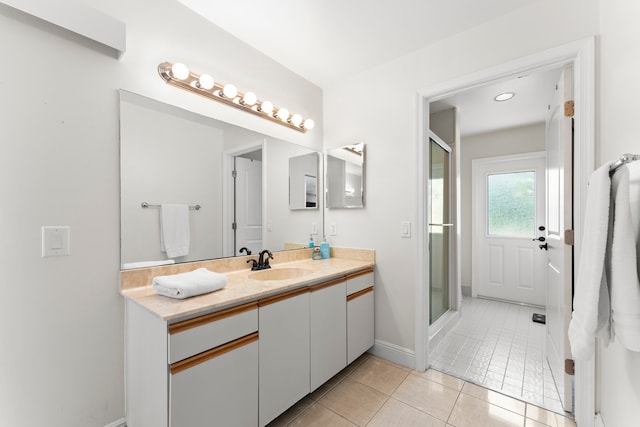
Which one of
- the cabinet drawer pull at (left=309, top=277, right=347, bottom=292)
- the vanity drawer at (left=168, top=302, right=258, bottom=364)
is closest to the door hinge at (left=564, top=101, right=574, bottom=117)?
the cabinet drawer pull at (left=309, top=277, right=347, bottom=292)

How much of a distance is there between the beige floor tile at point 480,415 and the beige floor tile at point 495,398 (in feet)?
0.13

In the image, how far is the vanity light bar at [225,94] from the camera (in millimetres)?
1566

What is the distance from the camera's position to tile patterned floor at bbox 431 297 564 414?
1832mm

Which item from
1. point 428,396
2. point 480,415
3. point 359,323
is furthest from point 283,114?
point 480,415

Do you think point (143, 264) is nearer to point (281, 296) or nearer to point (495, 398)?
point (281, 296)

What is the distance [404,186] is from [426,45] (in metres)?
1.04

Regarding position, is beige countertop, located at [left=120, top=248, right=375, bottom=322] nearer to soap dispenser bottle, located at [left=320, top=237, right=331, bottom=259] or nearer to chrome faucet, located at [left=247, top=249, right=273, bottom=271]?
chrome faucet, located at [left=247, top=249, right=273, bottom=271]

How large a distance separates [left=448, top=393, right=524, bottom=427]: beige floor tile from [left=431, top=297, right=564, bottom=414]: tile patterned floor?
22cm

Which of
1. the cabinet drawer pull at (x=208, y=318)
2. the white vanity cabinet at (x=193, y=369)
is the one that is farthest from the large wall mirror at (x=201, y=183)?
the cabinet drawer pull at (x=208, y=318)

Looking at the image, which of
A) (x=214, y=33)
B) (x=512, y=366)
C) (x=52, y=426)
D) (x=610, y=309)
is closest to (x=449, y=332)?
(x=512, y=366)

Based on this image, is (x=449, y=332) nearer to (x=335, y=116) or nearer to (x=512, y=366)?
(x=512, y=366)

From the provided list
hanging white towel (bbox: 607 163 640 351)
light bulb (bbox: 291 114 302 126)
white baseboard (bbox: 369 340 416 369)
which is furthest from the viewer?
light bulb (bbox: 291 114 302 126)

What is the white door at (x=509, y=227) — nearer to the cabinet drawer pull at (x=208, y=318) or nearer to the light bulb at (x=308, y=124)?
the light bulb at (x=308, y=124)

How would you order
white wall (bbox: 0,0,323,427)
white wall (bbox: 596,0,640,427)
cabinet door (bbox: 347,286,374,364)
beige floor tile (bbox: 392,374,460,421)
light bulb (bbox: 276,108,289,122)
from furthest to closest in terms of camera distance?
light bulb (bbox: 276,108,289,122) → cabinet door (bbox: 347,286,374,364) → beige floor tile (bbox: 392,374,460,421) → white wall (bbox: 0,0,323,427) → white wall (bbox: 596,0,640,427)
